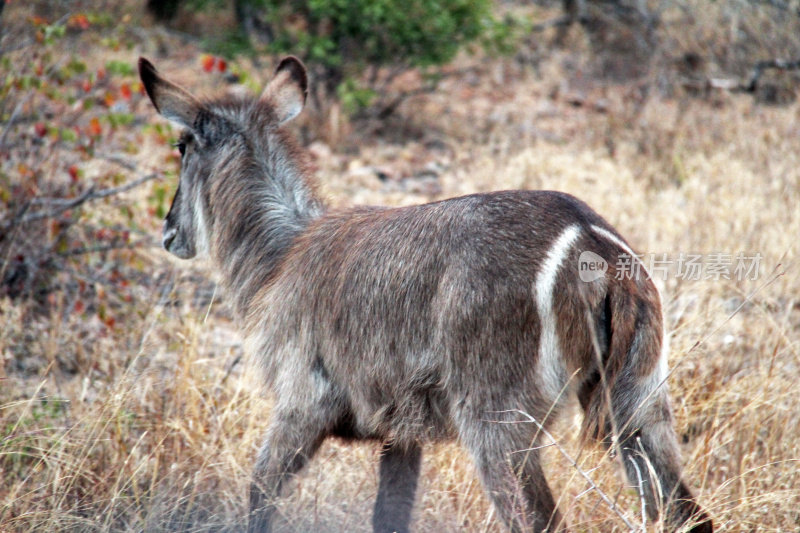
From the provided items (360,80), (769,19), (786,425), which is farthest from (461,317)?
(769,19)

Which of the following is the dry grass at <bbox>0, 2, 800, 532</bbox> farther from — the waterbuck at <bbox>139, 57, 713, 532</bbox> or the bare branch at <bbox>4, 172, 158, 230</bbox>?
the bare branch at <bbox>4, 172, 158, 230</bbox>

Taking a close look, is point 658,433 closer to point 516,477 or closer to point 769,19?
point 516,477

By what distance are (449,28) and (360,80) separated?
1234 millimetres

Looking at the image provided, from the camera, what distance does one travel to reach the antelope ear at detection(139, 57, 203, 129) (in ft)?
11.3

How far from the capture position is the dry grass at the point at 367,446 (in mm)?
3148

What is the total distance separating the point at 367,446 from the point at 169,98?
1708 millimetres

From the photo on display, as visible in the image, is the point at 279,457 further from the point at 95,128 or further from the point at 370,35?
the point at 370,35

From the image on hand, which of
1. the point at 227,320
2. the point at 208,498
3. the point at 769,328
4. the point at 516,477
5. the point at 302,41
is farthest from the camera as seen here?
the point at 302,41

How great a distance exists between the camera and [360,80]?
346 inches

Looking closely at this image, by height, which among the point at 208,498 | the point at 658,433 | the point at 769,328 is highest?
the point at 658,433

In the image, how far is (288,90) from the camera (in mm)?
3844

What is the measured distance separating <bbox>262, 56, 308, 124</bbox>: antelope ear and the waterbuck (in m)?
0.80

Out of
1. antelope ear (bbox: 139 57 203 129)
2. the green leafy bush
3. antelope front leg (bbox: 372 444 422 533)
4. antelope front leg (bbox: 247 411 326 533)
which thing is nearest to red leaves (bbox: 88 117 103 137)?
antelope ear (bbox: 139 57 203 129)

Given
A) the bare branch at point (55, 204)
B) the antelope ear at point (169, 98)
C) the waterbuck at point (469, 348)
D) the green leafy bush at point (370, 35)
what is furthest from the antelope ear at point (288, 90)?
the green leafy bush at point (370, 35)
